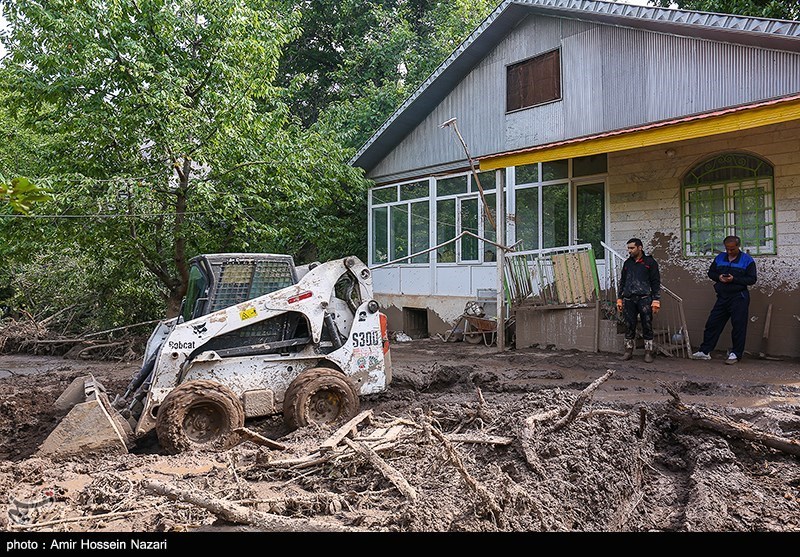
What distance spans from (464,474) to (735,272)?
22.7 ft

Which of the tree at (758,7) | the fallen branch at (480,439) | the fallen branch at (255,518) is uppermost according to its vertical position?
the tree at (758,7)

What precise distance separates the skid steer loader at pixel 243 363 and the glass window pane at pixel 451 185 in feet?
28.3

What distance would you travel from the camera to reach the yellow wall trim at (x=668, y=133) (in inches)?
325

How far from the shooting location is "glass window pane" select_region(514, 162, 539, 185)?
13.9 meters

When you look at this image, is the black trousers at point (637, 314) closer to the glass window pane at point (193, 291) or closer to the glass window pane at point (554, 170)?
the glass window pane at point (554, 170)

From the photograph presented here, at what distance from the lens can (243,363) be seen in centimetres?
671

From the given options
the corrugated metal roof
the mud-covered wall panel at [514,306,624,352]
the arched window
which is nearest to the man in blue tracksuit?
the arched window

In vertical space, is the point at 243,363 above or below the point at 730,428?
above

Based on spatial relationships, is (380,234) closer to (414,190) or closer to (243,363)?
(414,190)

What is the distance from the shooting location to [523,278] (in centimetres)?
1230

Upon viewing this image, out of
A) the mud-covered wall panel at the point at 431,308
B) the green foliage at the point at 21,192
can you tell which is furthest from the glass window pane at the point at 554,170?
the green foliage at the point at 21,192

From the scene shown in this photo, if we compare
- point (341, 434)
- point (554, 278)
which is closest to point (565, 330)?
point (554, 278)

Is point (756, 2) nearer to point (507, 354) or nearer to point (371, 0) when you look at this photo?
point (507, 354)

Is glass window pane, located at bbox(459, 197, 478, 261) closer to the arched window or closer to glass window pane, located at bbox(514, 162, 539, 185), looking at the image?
glass window pane, located at bbox(514, 162, 539, 185)
